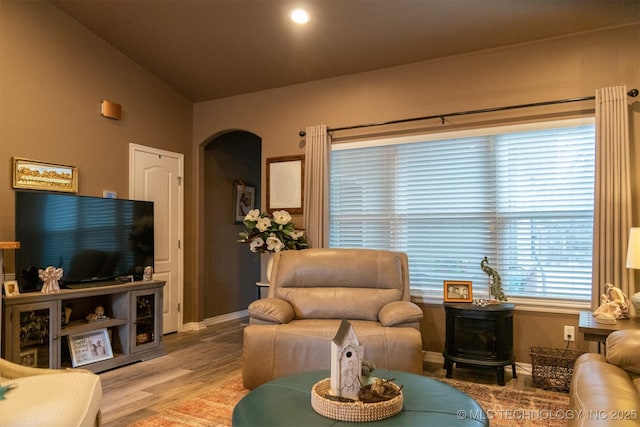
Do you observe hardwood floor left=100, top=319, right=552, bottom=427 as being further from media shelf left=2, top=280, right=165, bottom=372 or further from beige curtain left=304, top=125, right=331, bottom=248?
beige curtain left=304, top=125, right=331, bottom=248

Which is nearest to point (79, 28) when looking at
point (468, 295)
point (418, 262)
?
point (418, 262)

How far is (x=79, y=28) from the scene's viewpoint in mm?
4035

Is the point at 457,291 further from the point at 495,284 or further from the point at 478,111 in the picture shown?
the point at 478,111

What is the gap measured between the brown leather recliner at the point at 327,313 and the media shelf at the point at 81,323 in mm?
1335

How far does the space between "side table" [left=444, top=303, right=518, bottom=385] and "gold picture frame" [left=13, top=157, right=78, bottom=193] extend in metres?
3.51

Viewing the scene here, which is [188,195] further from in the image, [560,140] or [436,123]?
[560,140]

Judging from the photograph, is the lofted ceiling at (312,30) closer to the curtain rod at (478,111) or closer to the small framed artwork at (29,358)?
the curtain rod at (478,111)

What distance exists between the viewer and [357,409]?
1653 mm

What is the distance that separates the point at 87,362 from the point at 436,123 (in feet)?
12.1

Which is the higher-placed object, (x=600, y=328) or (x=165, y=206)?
(x=165, y=206)

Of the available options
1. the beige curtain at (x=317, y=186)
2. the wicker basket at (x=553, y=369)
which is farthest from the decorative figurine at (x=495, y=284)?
the beige curtain at (x=317, y=186)

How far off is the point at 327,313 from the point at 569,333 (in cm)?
193

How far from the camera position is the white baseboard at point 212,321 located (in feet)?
17.0

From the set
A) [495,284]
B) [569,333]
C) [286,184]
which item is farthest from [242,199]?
[569,333]
